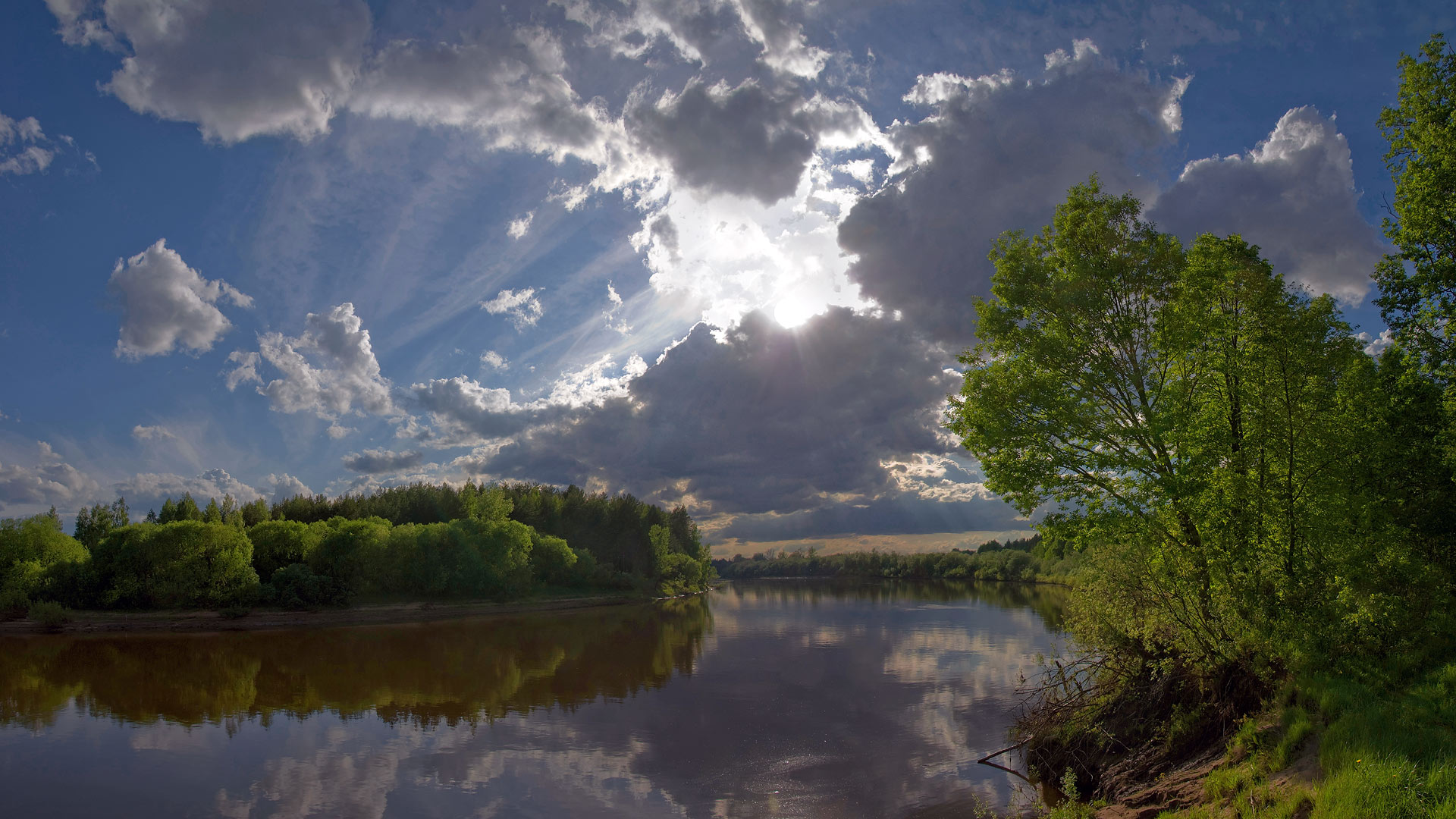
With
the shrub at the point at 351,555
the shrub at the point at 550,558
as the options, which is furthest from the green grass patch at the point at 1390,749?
the shrub at the point at 550,558

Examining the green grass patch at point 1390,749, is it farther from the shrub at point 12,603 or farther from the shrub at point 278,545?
the shrub at point 278,545

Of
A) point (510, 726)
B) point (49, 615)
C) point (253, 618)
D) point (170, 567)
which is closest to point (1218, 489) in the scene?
point (510, 726)

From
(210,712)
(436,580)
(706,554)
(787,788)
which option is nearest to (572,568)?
(436,580)

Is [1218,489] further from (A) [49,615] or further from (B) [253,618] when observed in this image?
(A) [49,615]

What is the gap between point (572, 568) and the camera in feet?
399

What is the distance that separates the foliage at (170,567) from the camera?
234 ft

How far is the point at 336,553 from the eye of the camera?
8494cm

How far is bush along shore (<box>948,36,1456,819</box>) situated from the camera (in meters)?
12.1

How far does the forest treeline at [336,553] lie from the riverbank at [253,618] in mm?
1749

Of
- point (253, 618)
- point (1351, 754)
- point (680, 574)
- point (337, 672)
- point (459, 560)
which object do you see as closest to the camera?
point (1351, 754)

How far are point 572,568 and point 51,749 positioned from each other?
3908 inches

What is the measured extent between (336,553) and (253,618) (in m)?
13.0

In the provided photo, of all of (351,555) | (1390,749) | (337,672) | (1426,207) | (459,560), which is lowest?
(337,672)

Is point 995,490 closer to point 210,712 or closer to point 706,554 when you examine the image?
point 210,712
